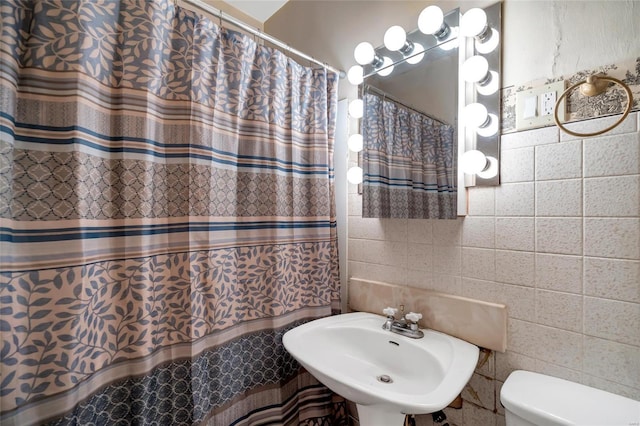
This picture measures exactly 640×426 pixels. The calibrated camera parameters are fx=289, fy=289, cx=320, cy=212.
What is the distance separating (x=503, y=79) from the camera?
1.00 meters

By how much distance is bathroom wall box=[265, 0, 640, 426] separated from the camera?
78cm

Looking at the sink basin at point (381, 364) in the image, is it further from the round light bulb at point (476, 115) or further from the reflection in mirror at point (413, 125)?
the round light bulb at point (476, 115)

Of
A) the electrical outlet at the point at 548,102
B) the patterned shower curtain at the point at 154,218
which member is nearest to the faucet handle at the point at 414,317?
the patterned shower curtain at the point at 154,218

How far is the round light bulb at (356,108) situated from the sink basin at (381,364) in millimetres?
923

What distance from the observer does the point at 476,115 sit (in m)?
1.00

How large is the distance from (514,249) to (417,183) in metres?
0.41

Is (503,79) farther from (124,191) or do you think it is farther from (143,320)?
(143,320)

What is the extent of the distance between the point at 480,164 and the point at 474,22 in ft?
1.55

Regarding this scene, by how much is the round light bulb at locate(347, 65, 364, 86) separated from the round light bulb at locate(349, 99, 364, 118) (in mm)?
82

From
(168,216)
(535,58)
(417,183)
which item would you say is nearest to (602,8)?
Result: (535,58)

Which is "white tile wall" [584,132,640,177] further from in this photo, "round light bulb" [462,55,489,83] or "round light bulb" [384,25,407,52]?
"round light bulb" [384,25,407,52]

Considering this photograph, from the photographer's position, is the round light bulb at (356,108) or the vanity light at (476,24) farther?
the round light bulb at (356,108)

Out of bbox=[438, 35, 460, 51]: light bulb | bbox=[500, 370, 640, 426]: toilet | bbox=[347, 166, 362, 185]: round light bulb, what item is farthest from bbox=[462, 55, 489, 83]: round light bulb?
bbox=[500, 370, 640, 426]: toilet

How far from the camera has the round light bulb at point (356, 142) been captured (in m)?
1.37
